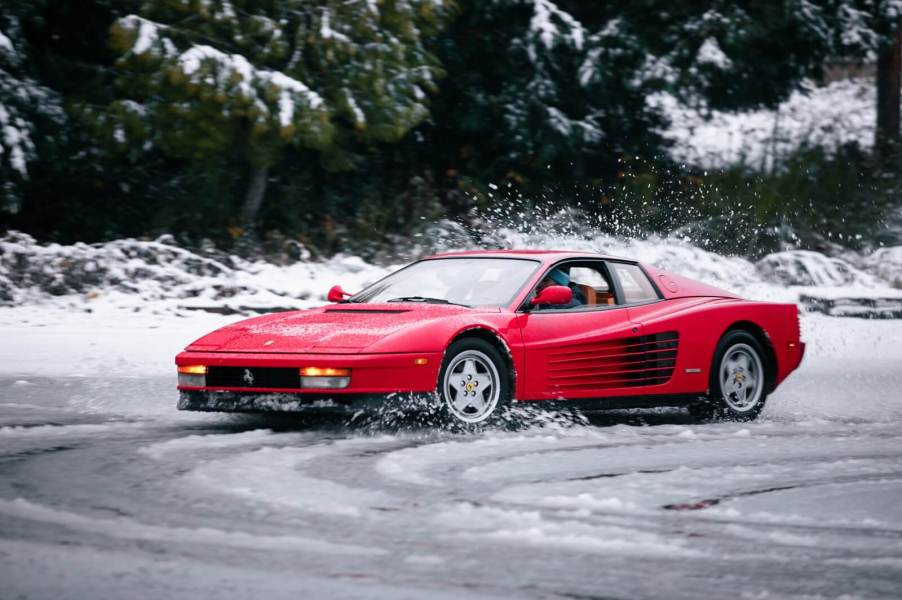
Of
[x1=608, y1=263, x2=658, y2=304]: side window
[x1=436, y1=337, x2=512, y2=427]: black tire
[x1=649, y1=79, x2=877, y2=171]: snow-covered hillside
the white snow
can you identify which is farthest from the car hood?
[x1=649, y1=79, x2=877, y2=171]: snow-covered hillside

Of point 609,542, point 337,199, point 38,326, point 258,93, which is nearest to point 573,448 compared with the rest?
point 609,542

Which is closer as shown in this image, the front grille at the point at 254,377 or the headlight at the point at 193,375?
the front grille at the point at 254,377

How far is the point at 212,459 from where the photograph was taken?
25.1 ft

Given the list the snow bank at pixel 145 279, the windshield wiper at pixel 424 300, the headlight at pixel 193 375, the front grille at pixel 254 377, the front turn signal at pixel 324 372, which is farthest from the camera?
the snow bank at pixel 145 279

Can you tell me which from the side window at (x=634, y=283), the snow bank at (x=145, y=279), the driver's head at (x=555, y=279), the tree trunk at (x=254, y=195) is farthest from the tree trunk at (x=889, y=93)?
the driver's head at (x=555, y=279)

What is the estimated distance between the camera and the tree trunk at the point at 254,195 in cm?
2159

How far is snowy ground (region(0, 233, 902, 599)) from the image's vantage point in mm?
5039

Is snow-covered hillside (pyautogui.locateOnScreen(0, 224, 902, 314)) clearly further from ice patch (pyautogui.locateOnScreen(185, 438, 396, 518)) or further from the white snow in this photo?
ice patch (pyautogui.locateOnScreen(185, 438, 396, 518))

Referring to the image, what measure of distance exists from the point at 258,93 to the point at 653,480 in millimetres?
12172

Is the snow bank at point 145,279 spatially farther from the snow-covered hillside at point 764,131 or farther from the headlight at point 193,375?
the snow-covered hillside at point 764,131

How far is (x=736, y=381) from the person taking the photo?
1065cm

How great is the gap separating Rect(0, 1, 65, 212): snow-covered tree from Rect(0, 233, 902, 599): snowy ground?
7.54m

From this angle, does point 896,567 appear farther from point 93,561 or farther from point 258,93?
point 258,93

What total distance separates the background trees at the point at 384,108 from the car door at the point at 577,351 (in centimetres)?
920
